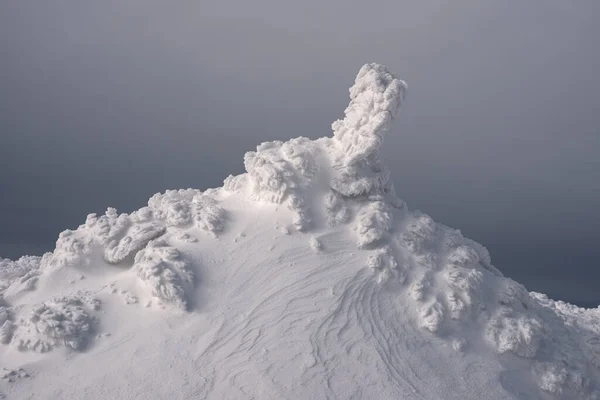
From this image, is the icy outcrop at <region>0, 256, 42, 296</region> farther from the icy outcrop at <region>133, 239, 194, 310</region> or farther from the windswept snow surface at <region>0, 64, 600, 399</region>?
the icy outcrop at <region>133, 239, 194, 310</region>

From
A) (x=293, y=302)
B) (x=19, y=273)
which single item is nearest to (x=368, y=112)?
(x=293, y=302)

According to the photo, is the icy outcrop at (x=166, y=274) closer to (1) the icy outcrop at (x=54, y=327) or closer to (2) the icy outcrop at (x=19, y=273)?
(1) the icy outcrop at (x=54, y=327)

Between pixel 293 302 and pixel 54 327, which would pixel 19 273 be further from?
pixel 293 302

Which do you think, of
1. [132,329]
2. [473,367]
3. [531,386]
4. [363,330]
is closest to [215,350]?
[132,329]

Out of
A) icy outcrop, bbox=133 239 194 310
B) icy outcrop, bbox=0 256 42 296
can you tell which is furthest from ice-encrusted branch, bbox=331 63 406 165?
icy outcrop, bbox=0 256 42 296

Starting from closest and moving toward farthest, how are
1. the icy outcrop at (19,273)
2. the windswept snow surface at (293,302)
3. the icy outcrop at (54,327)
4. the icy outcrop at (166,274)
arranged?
1. the windswept snow surface at (293,302)
2. the icy outcrop at (54,327)
3. the icy outcrop at (166,274)
4. the icy outcrop at (19,273)

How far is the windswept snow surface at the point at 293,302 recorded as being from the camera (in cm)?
572

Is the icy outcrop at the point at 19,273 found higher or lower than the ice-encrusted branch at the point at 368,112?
lower

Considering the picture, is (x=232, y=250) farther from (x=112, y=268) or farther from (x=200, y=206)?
(x=112, y=268)

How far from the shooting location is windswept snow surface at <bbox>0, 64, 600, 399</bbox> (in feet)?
18.8

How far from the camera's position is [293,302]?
630cm

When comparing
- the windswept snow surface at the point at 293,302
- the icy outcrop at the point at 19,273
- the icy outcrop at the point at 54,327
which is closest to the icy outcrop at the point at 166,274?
the windswept snow surface at the point at 293,302

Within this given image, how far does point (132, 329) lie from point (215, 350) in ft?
3.13

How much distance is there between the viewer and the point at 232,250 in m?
6.76
